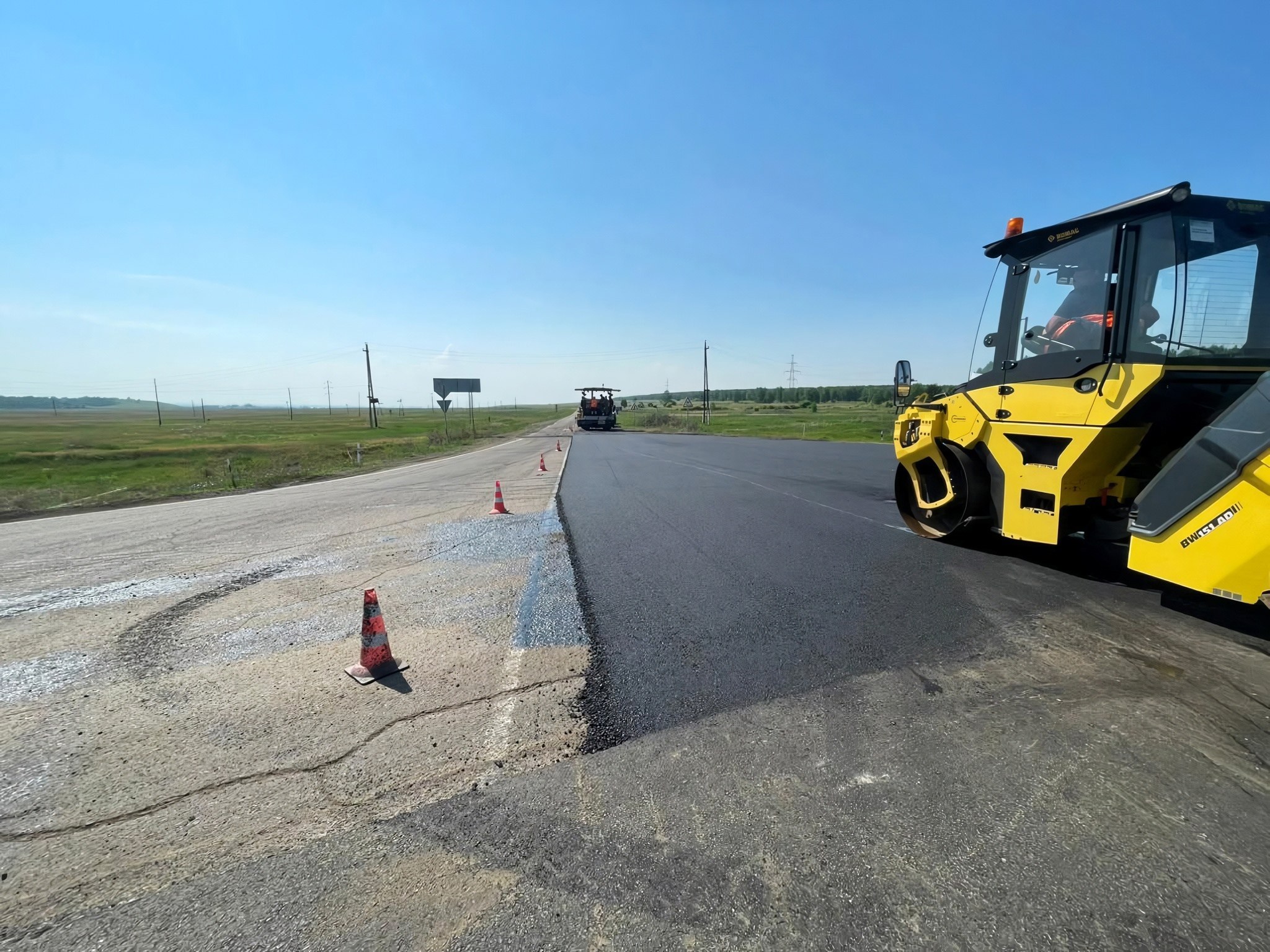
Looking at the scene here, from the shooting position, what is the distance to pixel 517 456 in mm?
22750

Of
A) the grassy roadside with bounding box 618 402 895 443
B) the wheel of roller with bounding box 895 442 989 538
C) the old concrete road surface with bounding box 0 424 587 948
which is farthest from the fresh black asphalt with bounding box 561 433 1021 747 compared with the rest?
the grassy roadside with bounding box 618 402 895 443

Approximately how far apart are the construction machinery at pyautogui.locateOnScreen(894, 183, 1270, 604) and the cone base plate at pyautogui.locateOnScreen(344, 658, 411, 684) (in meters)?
5.28

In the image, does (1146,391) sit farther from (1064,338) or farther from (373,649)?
(373,649)

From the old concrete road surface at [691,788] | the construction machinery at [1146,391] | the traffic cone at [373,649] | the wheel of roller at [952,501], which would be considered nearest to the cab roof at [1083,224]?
the construction machinery at [1146,391]

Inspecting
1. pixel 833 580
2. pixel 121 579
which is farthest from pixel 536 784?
pixel 121 579

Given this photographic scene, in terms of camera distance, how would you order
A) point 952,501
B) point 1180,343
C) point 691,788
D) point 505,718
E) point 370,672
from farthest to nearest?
point 952,501 → point 1180,343 → point 370,672 → point 505,718 → point 691,788

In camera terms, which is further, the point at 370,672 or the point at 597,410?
the point at 597,410

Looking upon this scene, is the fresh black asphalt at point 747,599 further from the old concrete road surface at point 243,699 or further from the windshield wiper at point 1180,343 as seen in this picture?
the windshield wiper at point 1180,343

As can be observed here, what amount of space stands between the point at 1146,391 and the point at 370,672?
19.7ft

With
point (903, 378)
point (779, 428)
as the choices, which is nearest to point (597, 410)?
point (779, 428)

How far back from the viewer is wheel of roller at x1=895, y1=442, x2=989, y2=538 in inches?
231

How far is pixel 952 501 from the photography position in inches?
248

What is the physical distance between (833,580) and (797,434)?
28761mm

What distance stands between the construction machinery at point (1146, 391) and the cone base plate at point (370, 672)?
528cm
